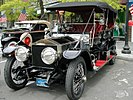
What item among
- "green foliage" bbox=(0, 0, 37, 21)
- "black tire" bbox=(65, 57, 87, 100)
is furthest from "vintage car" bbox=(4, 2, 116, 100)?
"green foliage" bbox=(0, 0, 37, 21)

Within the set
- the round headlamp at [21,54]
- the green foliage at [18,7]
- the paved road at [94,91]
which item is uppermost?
the green foliage at [18,7]

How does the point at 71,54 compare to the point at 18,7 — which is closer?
the point at 71,54

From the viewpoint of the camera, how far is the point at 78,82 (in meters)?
4.86

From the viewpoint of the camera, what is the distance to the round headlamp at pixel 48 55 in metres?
4.62

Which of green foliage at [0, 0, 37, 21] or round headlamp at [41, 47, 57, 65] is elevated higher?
green foliage at [0, 0, 37, 21]

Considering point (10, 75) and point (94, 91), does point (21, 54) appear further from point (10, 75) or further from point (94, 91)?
point (94, 91)

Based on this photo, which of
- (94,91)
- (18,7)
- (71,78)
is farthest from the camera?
(18,7)

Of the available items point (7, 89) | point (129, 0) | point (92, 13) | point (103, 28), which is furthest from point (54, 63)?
point (129, 0)

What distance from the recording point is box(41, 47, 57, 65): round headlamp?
462 centimetres

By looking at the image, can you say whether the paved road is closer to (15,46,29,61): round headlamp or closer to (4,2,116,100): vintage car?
(4,2,116,100): vintage car

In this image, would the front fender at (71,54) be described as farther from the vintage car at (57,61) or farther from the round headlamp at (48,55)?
the round headlamp at (48,55)

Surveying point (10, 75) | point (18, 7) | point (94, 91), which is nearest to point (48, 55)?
point (10, 75)

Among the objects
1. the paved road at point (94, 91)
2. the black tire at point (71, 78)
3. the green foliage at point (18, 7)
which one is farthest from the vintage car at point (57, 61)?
the green foliage at point (18, 7)

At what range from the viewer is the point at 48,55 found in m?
4.67
